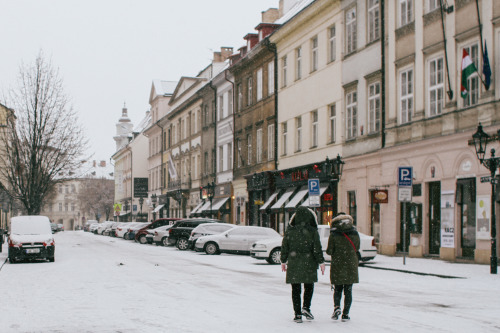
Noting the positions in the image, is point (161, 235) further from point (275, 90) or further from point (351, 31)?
point (351, 31)

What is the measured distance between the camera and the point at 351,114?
3303 cm

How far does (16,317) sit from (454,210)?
1729 cm

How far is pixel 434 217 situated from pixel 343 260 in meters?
16.6

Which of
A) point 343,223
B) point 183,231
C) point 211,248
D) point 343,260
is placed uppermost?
Answer: point 343,223

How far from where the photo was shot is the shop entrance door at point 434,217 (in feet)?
86.3

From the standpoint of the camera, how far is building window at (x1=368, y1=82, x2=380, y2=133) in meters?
30.5

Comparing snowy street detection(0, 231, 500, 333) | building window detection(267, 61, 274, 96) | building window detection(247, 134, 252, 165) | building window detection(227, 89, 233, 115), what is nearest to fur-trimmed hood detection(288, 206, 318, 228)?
snowy street detection(0, 231, 500, 333)

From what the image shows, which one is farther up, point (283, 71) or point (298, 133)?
point (283, 71)

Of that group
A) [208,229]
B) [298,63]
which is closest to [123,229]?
[298,63]

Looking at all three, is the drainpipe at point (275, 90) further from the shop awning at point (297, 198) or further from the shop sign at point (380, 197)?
the shop sign at point (380, 197)

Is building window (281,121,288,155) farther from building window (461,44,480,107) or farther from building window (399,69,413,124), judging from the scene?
building window (461,44,480,107)

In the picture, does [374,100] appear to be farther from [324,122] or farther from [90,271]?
[90,271]

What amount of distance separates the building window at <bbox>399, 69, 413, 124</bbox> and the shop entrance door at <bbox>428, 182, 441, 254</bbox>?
10.0ft

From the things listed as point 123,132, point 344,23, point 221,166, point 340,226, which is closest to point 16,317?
point 340,226
